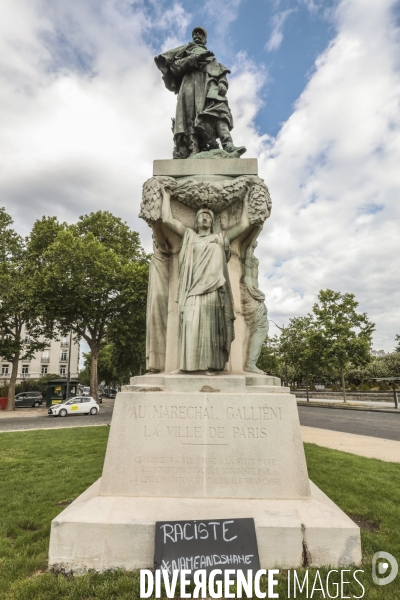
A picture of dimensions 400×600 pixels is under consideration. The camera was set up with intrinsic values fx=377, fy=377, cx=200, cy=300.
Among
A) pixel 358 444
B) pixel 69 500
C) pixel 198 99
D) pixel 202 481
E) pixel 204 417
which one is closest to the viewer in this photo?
pixel 202 481

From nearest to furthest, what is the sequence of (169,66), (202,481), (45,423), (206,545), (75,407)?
1. (206,545)
2. (202,481)
3. (169,66)
4. (45,423)
5. (75,407)

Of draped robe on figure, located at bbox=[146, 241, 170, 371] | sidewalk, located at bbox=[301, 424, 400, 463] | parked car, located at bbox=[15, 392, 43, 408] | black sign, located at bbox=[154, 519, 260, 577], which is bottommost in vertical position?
parked car, located at bbox=[15, 392, 43, 408]

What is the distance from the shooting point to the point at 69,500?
18.1 feet

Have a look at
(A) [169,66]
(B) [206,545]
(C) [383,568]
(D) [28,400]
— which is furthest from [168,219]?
(D) [28,400]

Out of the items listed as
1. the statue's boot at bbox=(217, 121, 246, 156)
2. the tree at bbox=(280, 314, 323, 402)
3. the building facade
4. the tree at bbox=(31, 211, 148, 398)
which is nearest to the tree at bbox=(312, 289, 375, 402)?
the tree at bbox=(280, 314, 323, 402)

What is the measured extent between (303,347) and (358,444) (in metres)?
28.2

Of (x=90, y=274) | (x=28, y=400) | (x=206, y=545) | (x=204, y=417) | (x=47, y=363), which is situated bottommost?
(x=28, y=400)

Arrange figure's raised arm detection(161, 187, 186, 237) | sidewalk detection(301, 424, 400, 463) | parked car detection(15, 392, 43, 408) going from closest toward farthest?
figure's raised arm detection(161, 187, 186, 237)
sidewalk detection(301, 424, 400, 463)
parked car detection(15, 392, 43, 408)

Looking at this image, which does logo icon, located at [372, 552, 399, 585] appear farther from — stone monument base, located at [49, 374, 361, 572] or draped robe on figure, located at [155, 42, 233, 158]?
draped robe on figure, located at [155, 42, 233, 158]

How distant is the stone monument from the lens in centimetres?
328

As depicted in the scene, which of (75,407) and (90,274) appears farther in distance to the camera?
(90,274)

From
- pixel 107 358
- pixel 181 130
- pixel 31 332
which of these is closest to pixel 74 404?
pixel 31 332

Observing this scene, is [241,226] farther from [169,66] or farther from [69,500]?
[69,500]

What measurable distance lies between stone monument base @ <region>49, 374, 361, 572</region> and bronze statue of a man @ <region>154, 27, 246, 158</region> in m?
3.94
